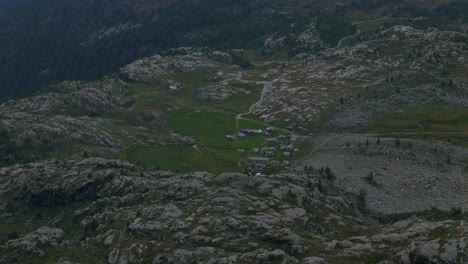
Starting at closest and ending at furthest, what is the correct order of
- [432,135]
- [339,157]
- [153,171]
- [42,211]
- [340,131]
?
[42,211]
[153,171]
[339,157]
[432,135]
[340,131]

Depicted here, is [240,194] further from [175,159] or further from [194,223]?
[175,159]

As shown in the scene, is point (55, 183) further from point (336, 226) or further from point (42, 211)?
point (336, 226)

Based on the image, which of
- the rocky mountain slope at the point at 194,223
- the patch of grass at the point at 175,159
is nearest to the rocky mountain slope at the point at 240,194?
the rocky mountain slope at the point at 194,223

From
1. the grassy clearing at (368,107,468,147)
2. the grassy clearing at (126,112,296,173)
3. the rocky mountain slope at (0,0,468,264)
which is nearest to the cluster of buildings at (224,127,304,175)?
the rocky mountain slope at (0,0,468,264)

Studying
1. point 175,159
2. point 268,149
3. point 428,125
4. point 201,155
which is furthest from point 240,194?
point 428,125

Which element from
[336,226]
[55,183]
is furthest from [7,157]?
[336,226]

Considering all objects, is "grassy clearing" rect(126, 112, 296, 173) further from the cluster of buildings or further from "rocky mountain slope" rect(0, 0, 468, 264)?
the cluster of buildings

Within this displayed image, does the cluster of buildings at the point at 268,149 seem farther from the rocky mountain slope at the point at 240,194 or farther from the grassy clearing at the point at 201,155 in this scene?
the grassy clearing at the point at 201,155

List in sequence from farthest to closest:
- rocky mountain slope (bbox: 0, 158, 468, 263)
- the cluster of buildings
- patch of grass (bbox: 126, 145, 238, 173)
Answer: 1. patch of grass (bbox: 126, 145, 238, 173)
2. the cluster of buildings
3. rocky mountain slope (bbox: 0, 158, 468, 263)
